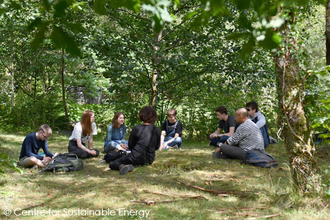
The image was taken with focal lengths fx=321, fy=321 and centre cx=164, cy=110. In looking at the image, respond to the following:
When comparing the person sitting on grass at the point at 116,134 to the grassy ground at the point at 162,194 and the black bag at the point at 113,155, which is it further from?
the grassy ground at the point at 162,194

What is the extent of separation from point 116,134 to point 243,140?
3.08 meters

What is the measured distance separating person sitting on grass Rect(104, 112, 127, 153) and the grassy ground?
1.18 meters

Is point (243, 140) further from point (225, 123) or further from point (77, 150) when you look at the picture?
point (77, 150)

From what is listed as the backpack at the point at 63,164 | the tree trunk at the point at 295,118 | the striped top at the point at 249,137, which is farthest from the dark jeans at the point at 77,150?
the tree trunk at the point at 295,118

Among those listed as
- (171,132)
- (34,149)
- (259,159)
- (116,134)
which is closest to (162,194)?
(259,159)

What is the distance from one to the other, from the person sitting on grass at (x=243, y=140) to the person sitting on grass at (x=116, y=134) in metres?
2.44

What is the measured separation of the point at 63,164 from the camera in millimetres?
5930

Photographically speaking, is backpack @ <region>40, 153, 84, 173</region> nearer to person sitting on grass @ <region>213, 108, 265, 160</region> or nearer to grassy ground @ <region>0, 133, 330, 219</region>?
grassy ground @ <region>0, 133, 330, 219</region>

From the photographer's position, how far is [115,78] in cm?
872

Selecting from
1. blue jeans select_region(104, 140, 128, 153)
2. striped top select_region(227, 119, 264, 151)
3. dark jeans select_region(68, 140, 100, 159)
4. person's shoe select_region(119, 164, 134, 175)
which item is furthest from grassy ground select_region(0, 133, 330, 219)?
blue jeans select_region(104, 140, 128, 153)

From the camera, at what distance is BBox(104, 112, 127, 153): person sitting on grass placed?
7434 mm

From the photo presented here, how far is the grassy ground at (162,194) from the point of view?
A: 360 cm

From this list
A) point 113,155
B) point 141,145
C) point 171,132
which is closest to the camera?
point 141,145

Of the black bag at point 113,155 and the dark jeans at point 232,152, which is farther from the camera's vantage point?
the black bag at point 113,155
